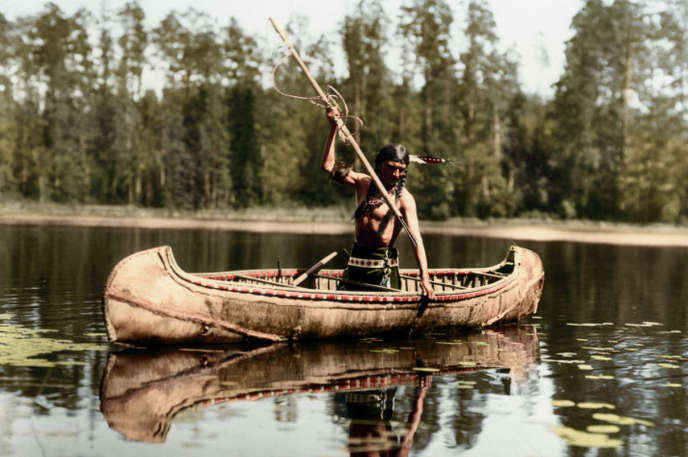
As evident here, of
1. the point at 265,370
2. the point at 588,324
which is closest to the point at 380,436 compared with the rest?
the point at 265,370

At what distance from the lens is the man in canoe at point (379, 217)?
12.0 metres

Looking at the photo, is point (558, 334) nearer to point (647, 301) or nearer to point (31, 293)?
point (647, 301)

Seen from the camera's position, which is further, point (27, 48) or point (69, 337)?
point (27, 48)

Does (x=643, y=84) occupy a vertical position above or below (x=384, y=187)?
above

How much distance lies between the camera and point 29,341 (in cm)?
1145

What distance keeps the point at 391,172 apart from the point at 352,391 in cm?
380

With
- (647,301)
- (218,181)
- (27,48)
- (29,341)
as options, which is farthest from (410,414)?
(27,48)

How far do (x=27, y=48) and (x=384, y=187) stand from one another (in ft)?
204

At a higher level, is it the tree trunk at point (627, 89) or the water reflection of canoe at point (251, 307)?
the tree trunk at point (627, 89)

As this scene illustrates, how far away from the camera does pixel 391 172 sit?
476 inches

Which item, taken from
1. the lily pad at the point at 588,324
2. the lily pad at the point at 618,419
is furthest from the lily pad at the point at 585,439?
the lily pad at the point at 588,324

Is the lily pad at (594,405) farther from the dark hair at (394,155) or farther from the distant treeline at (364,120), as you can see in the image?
the distant treeline at (364,120)

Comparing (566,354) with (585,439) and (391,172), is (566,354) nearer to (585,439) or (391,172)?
(391,172)

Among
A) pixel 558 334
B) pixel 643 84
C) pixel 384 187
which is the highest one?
pixel 643 84
